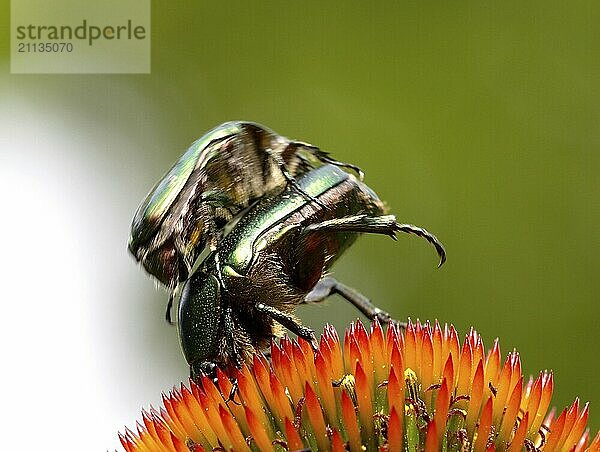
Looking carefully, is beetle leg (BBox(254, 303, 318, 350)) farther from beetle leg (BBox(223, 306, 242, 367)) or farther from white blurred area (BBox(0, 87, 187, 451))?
white blurred area (BBox(0, 87, 187, 451))

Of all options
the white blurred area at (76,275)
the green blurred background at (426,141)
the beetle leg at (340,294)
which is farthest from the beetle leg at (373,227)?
the white blurred area at (76,275)

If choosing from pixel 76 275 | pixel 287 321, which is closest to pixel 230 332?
pixel 287 321

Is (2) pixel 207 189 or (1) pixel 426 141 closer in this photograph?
(2) pixel 207 189

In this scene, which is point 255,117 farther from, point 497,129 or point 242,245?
point 242,245

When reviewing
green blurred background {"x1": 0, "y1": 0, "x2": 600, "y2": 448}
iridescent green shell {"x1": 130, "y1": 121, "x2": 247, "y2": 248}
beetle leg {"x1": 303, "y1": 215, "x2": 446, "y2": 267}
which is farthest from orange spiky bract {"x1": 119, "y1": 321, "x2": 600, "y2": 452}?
green blurred background {"x1": 0, "y1": 0, "x2": 600, "y2": 448}

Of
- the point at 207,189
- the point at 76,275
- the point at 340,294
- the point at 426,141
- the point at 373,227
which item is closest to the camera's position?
the point at 373,227

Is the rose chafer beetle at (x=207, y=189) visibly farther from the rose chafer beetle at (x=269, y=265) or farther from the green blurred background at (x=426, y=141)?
the green blurred background at (x=426, y=141)

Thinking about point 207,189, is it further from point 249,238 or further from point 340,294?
point 340,294
